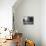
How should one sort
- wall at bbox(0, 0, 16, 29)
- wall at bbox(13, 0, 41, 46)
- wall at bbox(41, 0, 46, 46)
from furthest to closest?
wall at bbox(13, 0, 41, 46)
wall at bbox(41, 0, 46, 46)
wall at bbox(0, 0, 16, 29)

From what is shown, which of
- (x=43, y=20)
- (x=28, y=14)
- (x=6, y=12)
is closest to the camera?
(x=6, y=12)

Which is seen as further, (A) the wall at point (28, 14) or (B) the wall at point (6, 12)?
(A) the wall at point (28, 14)

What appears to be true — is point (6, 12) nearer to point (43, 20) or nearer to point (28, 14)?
point (28, 14)

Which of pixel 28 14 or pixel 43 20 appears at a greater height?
pixel 28 14

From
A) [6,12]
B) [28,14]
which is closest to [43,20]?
[28,14]

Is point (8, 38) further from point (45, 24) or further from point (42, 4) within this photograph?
point (42, 4)

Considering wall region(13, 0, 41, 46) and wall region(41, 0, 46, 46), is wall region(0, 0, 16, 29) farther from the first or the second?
wall region(41, 0, 46, 46)

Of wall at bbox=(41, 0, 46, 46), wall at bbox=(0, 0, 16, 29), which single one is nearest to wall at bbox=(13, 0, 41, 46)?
wall at bbox=(41, 0, 46, 46)

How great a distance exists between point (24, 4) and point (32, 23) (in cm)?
108

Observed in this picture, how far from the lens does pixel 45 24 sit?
17.5ft

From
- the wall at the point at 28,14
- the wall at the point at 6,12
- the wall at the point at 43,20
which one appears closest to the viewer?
the wall at the point at 6,12

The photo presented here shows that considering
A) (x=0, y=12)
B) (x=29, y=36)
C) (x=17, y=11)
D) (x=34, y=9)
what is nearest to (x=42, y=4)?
(x=34, y=9)

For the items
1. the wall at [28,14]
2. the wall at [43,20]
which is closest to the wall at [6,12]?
the wall at [28,14]

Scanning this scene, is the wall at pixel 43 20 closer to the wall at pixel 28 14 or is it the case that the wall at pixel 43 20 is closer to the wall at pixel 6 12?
the wall at pixel 28 14
